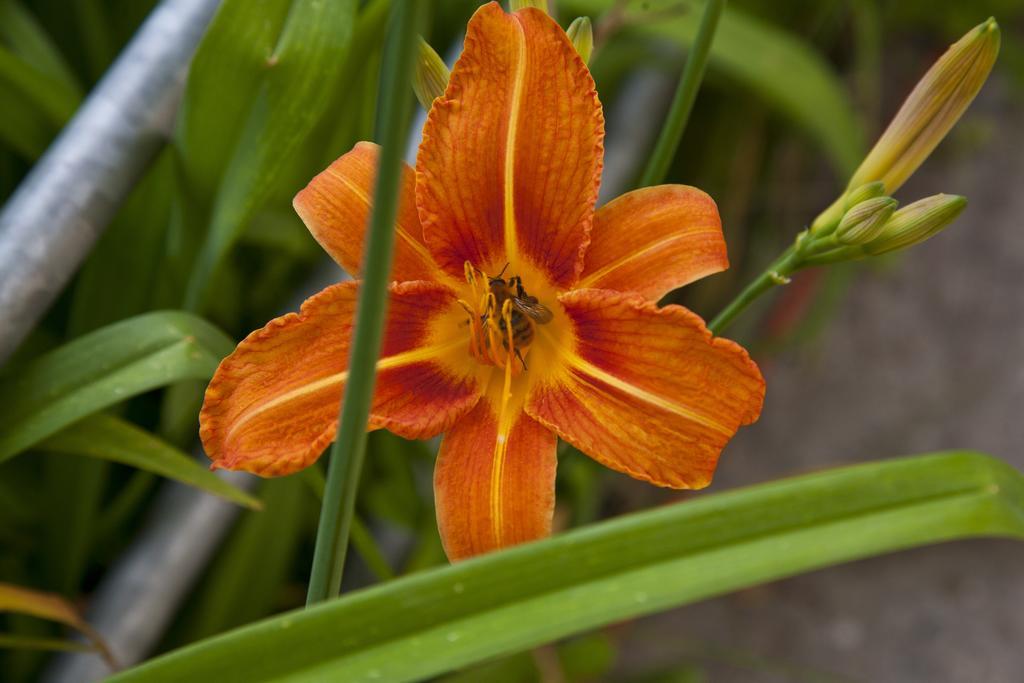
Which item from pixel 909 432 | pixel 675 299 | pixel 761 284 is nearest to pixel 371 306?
pixel 761 284

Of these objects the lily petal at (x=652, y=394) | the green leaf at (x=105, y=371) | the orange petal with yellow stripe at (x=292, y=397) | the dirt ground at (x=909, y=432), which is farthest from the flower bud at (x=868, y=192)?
the dirt ground at (x=909, y=432)

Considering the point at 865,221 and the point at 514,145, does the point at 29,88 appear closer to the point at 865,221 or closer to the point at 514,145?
the point at 514,145

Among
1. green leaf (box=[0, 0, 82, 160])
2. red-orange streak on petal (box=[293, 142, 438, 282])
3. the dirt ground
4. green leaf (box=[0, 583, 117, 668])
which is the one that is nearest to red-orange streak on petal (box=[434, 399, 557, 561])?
red-orange streak on petal (box=[293, 142, 438, 282])

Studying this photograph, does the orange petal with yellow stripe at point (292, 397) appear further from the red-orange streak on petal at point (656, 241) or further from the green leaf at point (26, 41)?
the green leaf at point (26, 41)

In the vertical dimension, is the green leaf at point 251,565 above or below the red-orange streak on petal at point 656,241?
below

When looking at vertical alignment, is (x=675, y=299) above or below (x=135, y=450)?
below

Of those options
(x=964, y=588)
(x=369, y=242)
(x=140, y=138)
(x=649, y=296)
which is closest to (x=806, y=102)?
(x=649, y=296)

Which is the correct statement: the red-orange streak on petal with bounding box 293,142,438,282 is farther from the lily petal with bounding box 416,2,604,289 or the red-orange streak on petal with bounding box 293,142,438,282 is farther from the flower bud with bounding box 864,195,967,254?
the flower bud with bounding box 864,195,967,254
